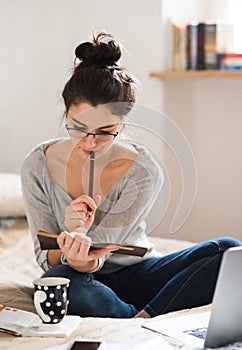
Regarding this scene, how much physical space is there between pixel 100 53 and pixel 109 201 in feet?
1.16

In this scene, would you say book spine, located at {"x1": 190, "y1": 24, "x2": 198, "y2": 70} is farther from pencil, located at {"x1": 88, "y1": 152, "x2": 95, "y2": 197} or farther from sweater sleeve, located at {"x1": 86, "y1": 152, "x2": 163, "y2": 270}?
pencil, located at {"x1": 88, "y1": 152, "x2": 95, "y2": 197}

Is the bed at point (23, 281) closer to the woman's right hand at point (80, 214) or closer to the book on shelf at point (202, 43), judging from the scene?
the woman's right hand at point (80, 214)

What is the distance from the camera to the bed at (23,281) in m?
1.45

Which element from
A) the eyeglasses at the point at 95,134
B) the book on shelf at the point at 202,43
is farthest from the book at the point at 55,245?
the book on shelf at the point at 202,43

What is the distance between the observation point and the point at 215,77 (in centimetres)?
294

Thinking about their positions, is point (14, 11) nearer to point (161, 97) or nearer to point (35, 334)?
point (161, 97)

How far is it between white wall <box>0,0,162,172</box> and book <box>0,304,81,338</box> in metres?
1.47

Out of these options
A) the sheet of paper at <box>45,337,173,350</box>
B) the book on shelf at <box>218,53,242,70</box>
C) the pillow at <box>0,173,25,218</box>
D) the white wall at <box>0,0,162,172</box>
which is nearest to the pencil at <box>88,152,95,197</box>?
the sheet of paper at <box>45,337,173,350</box>

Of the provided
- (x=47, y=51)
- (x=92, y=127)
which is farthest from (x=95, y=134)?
(x=47, y=51)

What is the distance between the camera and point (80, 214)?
172cm

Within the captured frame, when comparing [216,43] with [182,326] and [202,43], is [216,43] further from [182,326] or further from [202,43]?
[182,326]

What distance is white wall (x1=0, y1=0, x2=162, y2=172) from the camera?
2971 millimetres

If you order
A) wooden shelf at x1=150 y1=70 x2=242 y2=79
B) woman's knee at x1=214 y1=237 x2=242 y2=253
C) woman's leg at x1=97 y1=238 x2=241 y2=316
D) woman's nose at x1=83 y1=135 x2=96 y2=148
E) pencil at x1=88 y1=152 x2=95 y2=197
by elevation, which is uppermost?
wooden shelf at x1=150 y1=70 x2=242 y2=79

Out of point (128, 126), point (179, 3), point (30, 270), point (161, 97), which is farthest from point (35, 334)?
point (179, 3)
